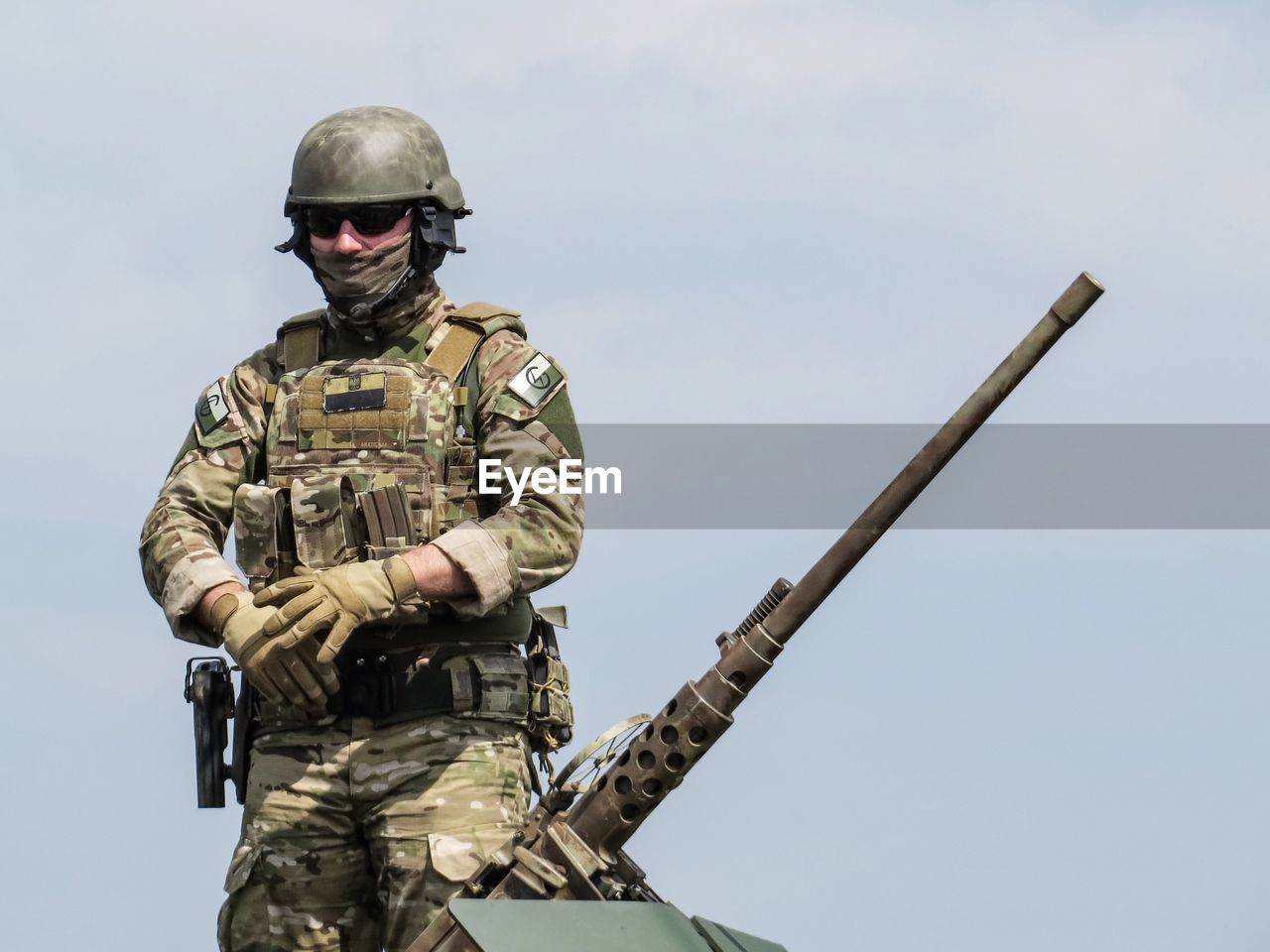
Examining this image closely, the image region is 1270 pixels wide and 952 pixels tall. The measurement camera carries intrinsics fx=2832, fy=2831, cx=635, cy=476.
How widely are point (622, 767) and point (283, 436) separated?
6.66 feet

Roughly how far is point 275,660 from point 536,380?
156 cm

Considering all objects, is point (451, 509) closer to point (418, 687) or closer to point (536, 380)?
point (536, 380)

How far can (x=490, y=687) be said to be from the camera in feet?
36.2

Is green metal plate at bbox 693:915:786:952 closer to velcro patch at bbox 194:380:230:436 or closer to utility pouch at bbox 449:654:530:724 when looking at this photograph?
utility pouch at bbox 449:654:530:724

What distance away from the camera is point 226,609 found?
11.0 m

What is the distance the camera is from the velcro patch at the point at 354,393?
36.9 ft

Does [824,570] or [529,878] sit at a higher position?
[824,570]

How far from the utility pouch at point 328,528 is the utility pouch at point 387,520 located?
0.06 metres

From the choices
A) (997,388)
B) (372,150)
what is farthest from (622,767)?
(372,150)

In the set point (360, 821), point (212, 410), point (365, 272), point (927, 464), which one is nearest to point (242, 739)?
point (360, 821)

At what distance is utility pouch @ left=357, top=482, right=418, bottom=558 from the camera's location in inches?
433

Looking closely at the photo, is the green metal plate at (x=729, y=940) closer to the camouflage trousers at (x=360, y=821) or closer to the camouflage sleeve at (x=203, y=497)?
the camouflage trousers at (x=360, y=821)

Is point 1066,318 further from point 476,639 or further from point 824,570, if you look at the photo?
point 476,639

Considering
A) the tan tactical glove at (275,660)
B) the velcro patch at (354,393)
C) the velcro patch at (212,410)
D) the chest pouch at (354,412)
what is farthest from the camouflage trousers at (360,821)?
the velcro patch at (212,410)
